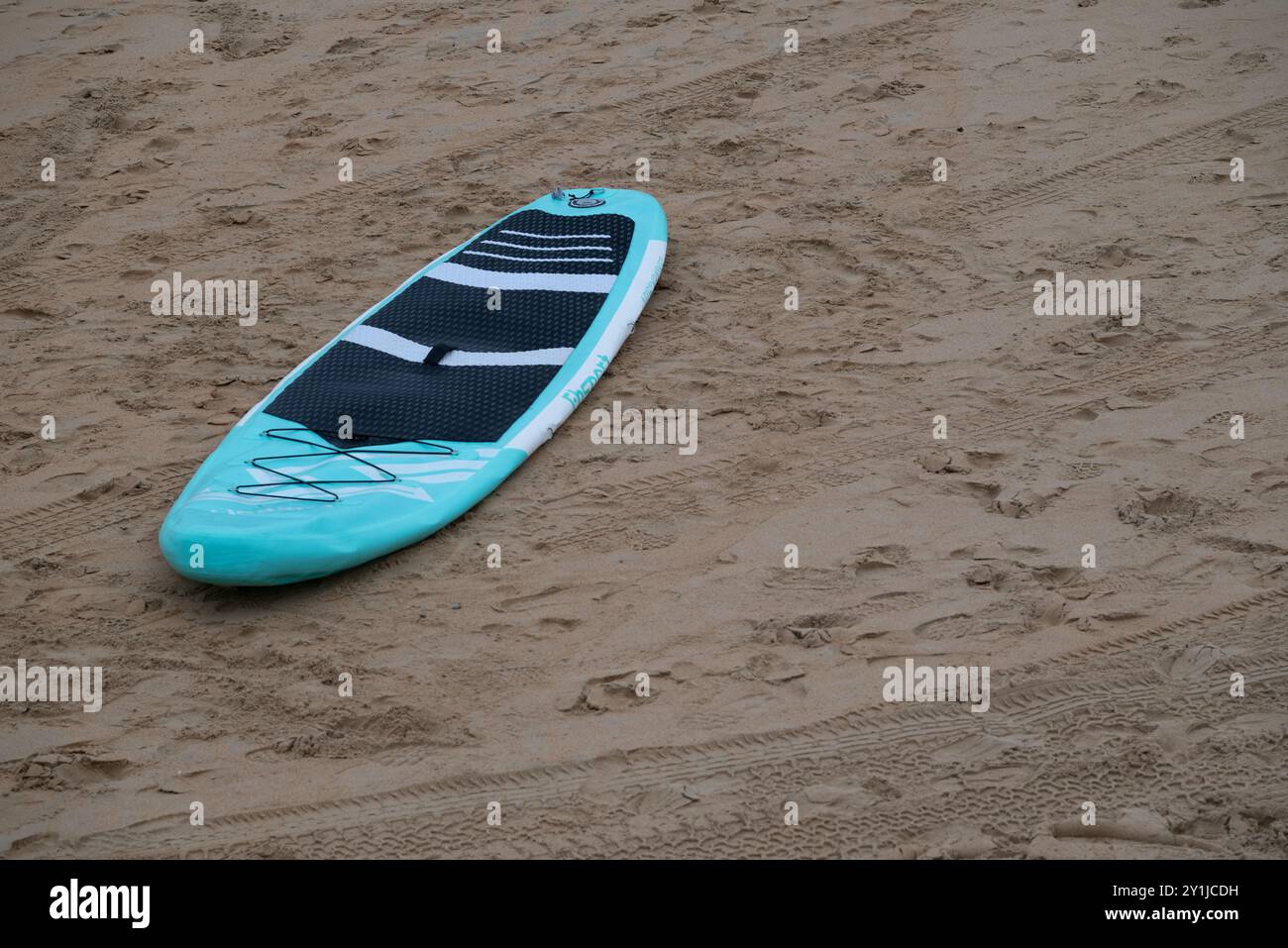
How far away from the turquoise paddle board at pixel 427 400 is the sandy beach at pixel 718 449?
0.11 meters

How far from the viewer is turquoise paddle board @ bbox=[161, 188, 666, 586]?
3414 mm

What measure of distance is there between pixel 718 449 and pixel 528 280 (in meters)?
1.11

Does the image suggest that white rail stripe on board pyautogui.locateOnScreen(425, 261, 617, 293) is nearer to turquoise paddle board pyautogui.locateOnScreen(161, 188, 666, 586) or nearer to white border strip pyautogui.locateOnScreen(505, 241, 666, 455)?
turquoise paddle board pyautogui.locateOnScreen(161, 188, 666, 586)

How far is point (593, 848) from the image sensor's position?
104 inches

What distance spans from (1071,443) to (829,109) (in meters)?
2.32

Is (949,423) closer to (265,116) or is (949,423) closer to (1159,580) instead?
(1159,580)

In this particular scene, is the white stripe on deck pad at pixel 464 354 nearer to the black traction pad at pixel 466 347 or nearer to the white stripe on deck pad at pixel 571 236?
the black traction pad at pixel 466 347

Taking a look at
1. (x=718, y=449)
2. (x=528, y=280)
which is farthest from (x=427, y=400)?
(x=718, y=449)

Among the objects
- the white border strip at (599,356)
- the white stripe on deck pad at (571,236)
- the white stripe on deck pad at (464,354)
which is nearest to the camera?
the white border strip at (599,356)

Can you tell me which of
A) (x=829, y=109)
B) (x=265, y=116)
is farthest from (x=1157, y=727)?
(x=265, y=116)

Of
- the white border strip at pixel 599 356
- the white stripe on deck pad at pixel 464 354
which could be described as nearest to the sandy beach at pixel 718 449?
the white border strip at pixel 599 356

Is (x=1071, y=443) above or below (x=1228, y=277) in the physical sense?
below

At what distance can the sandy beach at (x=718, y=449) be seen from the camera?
2787mm

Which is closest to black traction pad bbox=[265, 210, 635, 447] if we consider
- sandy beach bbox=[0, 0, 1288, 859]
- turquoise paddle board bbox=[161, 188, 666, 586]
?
turquoise paddle board bbox=[161, 188, 666, 586]
